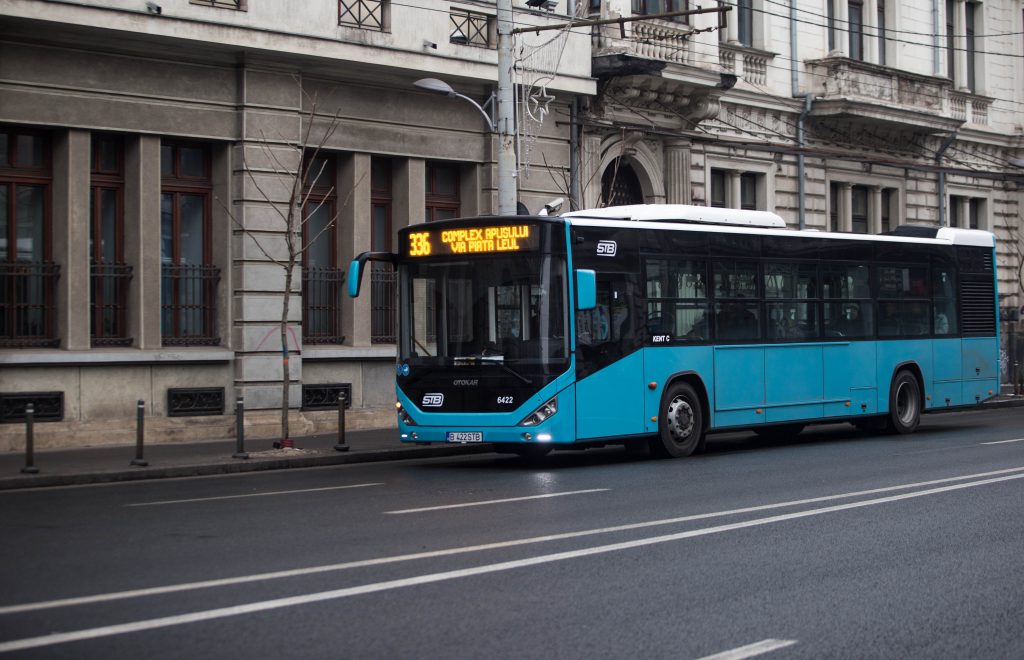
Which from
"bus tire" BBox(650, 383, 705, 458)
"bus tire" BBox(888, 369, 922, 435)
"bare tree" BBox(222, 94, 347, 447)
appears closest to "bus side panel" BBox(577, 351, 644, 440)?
"bus tire" BBox(650, 383, 705, 458)

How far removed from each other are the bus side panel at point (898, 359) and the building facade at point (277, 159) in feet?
20.3

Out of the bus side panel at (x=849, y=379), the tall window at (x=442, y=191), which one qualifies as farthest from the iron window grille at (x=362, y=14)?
the bus side panel at (x=849, y=379)

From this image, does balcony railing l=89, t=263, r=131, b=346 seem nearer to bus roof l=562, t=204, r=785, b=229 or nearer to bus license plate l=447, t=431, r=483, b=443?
bus license plate l=447, t=431, r=483, b=443

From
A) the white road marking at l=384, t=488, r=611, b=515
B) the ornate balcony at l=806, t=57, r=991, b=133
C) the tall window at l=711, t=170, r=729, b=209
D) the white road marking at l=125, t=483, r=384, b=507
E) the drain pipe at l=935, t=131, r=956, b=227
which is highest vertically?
the ornate balcony at l=806, t=57, r=991, b=133

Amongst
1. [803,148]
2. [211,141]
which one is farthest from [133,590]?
[803,148]

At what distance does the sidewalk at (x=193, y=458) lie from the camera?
15484mm

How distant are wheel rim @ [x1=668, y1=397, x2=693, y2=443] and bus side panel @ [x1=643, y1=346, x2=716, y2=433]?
32 cm

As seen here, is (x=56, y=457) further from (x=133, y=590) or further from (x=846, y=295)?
(x=846, y=295)

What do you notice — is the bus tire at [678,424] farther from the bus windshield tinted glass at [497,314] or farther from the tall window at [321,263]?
the tall window at [321,263]

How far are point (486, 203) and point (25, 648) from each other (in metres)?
19.5

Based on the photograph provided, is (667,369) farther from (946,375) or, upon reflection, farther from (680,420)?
(946,375)

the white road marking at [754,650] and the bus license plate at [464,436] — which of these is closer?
the white road marking at [754,650]

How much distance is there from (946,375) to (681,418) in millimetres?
7231

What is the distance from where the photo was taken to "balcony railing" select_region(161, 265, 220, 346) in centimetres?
2119
